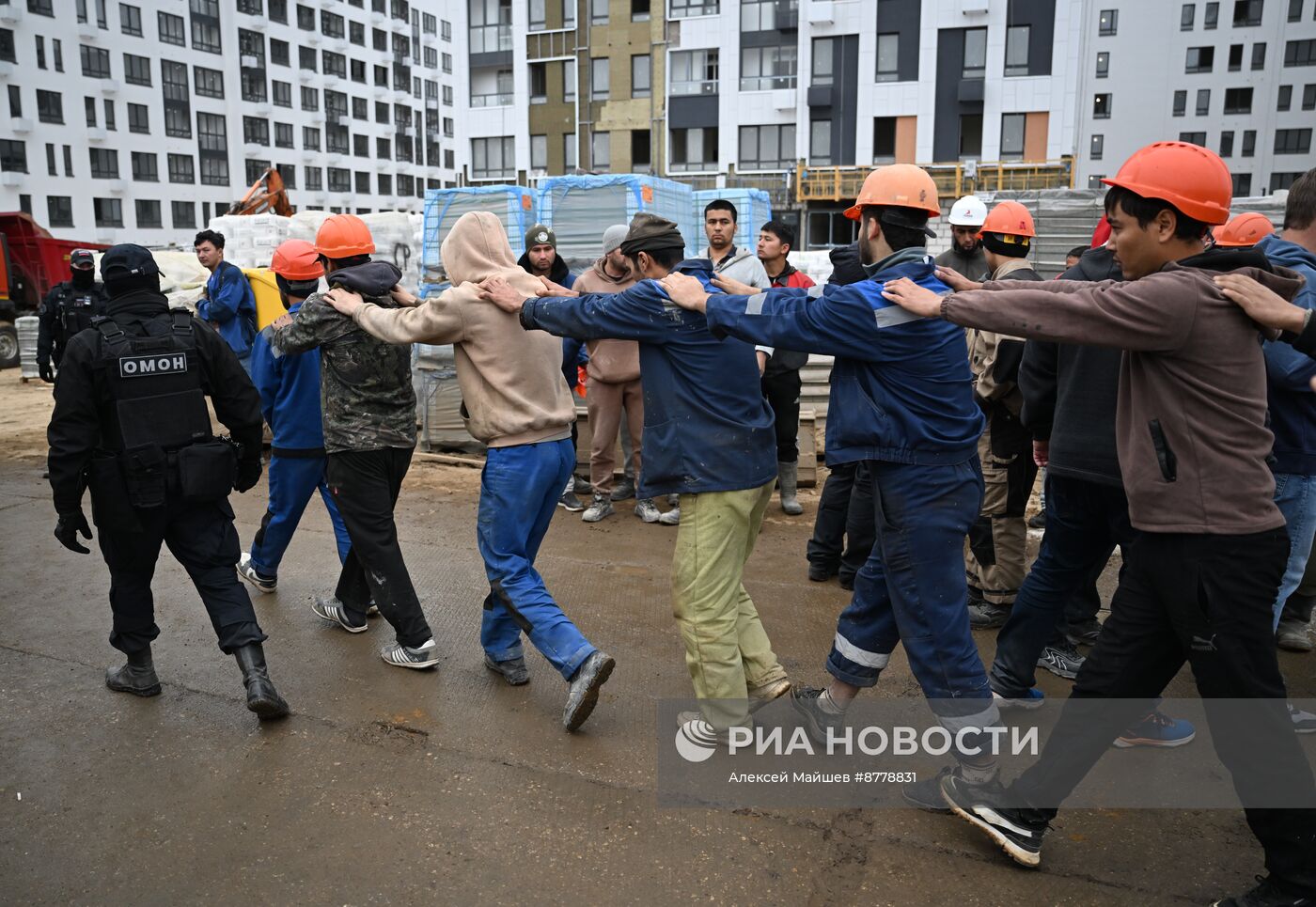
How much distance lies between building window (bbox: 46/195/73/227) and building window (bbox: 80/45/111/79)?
23.0 feet

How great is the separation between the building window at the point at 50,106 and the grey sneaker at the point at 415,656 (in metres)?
55.3

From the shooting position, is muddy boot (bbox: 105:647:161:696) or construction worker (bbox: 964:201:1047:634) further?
construction worker (bbox: 964:201:1047:634)

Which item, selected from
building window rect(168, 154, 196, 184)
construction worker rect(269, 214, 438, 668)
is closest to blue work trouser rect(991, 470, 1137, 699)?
construction worker rect(269, 214, 438, 668)

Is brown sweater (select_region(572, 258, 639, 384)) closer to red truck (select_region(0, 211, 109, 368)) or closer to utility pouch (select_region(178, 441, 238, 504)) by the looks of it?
utility pouch (select_region(178, 441, 238, 504))

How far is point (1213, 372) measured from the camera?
2.53m

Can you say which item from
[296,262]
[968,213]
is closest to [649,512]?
[968,213]

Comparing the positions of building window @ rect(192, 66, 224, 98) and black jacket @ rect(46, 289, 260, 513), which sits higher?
building window @ rect(192, 66, 224, 98)

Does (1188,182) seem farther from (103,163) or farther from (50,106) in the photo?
(103,163)

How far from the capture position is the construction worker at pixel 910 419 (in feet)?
9.95

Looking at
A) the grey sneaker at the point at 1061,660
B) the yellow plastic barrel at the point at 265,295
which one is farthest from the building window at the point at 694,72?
the grey sneaker at the point at 1061,660

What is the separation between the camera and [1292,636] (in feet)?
15.0

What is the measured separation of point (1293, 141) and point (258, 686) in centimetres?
7698

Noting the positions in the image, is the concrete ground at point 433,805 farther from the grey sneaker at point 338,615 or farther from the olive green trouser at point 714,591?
the olive green trouser at point 714,591

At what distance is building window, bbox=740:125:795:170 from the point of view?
1475 inches
